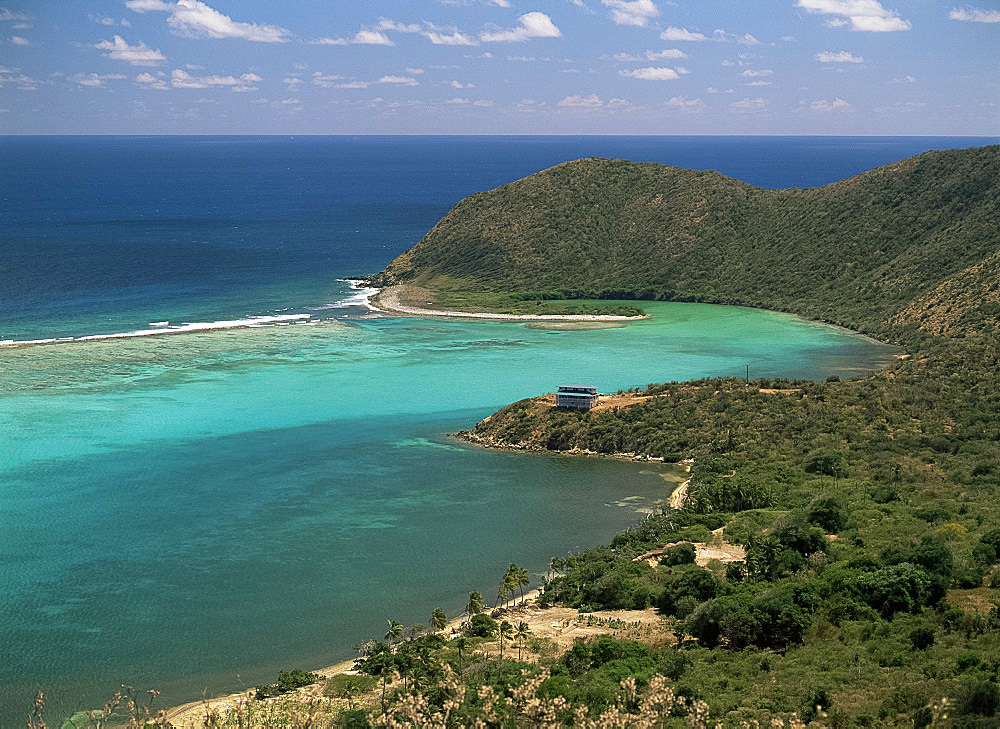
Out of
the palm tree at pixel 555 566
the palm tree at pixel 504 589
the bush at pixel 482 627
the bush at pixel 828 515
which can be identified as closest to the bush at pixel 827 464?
the bush at pixel 828 515

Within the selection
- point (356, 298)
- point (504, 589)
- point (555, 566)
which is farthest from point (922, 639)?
point (356, 298)

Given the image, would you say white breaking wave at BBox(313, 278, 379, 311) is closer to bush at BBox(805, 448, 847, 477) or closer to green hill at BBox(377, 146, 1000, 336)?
green hill at BBox(377, 146, 1000, 336)

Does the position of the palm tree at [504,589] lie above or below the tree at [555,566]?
above

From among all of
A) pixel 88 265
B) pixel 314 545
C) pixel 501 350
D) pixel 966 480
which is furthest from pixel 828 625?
pixel 88 265

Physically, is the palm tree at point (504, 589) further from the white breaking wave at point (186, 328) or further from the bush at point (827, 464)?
the white breaking wave at point (186, 328)

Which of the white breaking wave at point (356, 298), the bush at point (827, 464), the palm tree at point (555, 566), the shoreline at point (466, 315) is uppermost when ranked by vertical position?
the white breaking wave at point (356, 298)

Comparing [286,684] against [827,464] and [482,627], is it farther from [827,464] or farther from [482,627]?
[827,464]

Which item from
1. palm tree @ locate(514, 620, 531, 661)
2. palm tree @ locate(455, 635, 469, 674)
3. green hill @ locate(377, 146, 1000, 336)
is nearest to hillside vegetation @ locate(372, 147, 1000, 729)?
green hill @ locate(377, 146, 1000, 336)
